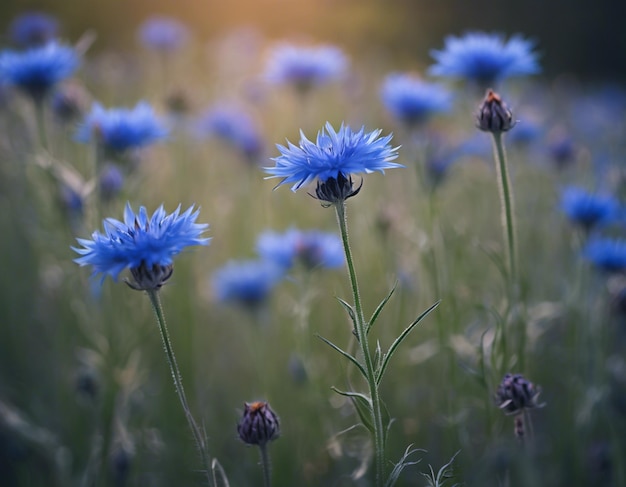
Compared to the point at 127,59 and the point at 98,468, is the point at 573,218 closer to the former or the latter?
the point at 98,468

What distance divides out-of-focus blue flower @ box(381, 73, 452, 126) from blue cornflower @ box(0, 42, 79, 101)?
87cm

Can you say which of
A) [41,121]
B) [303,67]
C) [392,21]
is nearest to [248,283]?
[41,121]

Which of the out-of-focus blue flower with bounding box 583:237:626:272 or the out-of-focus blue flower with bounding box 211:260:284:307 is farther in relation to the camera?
the out-of-focus blue flower with bounding box 211:260:284:307

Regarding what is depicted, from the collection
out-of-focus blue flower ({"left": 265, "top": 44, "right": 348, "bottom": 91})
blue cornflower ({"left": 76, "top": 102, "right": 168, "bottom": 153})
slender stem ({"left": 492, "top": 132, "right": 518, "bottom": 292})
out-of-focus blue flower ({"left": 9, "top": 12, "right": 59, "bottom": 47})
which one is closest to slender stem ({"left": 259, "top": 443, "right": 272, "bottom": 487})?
slender stem ({"left": 492, "top": 132, "right": 518, "bottom": 292})

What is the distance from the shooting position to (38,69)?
62.2 inches

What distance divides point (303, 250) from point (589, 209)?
692 millimetres

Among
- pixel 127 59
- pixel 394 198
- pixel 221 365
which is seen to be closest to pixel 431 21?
pixel 127 59

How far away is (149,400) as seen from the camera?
6.12 ft

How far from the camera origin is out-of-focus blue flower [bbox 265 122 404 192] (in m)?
0.88

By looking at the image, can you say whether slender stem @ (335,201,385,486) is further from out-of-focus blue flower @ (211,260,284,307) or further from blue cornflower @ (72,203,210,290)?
out-of-focus blue flower @ (211,260,284,307)

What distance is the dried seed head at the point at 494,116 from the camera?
1.16m

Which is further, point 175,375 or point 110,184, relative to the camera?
point 110,184

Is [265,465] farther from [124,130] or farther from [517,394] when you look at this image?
[124,130]

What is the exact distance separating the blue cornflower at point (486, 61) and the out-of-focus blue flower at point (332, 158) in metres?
0.70
